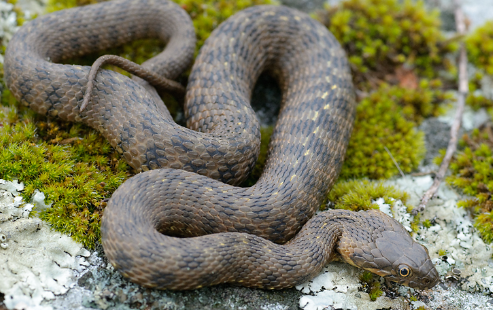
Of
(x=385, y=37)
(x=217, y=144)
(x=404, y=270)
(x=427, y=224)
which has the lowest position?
(x=427, y=224)

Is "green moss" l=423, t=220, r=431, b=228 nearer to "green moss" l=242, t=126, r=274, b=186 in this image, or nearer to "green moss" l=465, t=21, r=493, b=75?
"green moss" l=242, t=126, r=274, b=186

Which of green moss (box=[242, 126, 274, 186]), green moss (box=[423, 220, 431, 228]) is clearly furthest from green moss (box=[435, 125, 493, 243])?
green moss (box=[242, 126, 274, 186])

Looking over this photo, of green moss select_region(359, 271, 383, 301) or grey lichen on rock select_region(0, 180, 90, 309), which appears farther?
green moss select_region(359, 271, 383, 301)

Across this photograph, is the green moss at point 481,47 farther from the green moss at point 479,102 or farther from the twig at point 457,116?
the green moss at point 479,102

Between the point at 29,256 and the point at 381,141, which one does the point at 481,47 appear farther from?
the point at 29,256

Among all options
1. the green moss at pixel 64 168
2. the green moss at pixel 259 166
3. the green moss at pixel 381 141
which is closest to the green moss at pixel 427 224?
the green moss at pixel 381 141

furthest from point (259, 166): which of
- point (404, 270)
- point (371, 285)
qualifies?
point (404, 270)
